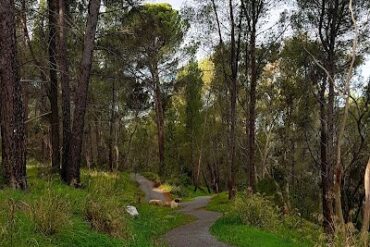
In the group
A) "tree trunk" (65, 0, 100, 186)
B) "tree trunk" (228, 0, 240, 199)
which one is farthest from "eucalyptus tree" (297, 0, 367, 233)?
"tree trunk" (65, 0, 100, 186)

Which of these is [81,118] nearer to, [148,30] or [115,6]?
[115,6]

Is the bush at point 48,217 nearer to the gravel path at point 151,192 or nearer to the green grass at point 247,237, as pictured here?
the green grass at point 247,237

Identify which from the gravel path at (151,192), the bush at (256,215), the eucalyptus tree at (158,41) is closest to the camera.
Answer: the bush at (256,215)

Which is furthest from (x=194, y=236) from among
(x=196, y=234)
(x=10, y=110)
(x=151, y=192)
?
(x=151, y=192)

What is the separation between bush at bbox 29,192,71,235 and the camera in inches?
223

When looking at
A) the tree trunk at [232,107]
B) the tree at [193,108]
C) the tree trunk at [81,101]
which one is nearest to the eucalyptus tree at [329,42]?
the tree trunk at [232,107]

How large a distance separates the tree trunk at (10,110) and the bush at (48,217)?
2.86 metres

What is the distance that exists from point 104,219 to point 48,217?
181cm

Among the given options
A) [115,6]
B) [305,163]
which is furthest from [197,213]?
[305,163]

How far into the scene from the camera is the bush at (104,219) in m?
7.29

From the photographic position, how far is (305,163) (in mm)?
43688

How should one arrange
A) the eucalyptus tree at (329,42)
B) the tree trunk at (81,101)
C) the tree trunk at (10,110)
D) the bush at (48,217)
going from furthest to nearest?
the eucalyptus tree at (329,42), the tree trunk at (81,101), the tree trunk at (10,110), the bush at (48,217)

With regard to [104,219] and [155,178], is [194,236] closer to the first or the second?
[104,219]

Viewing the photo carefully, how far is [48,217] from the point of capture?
575cm
